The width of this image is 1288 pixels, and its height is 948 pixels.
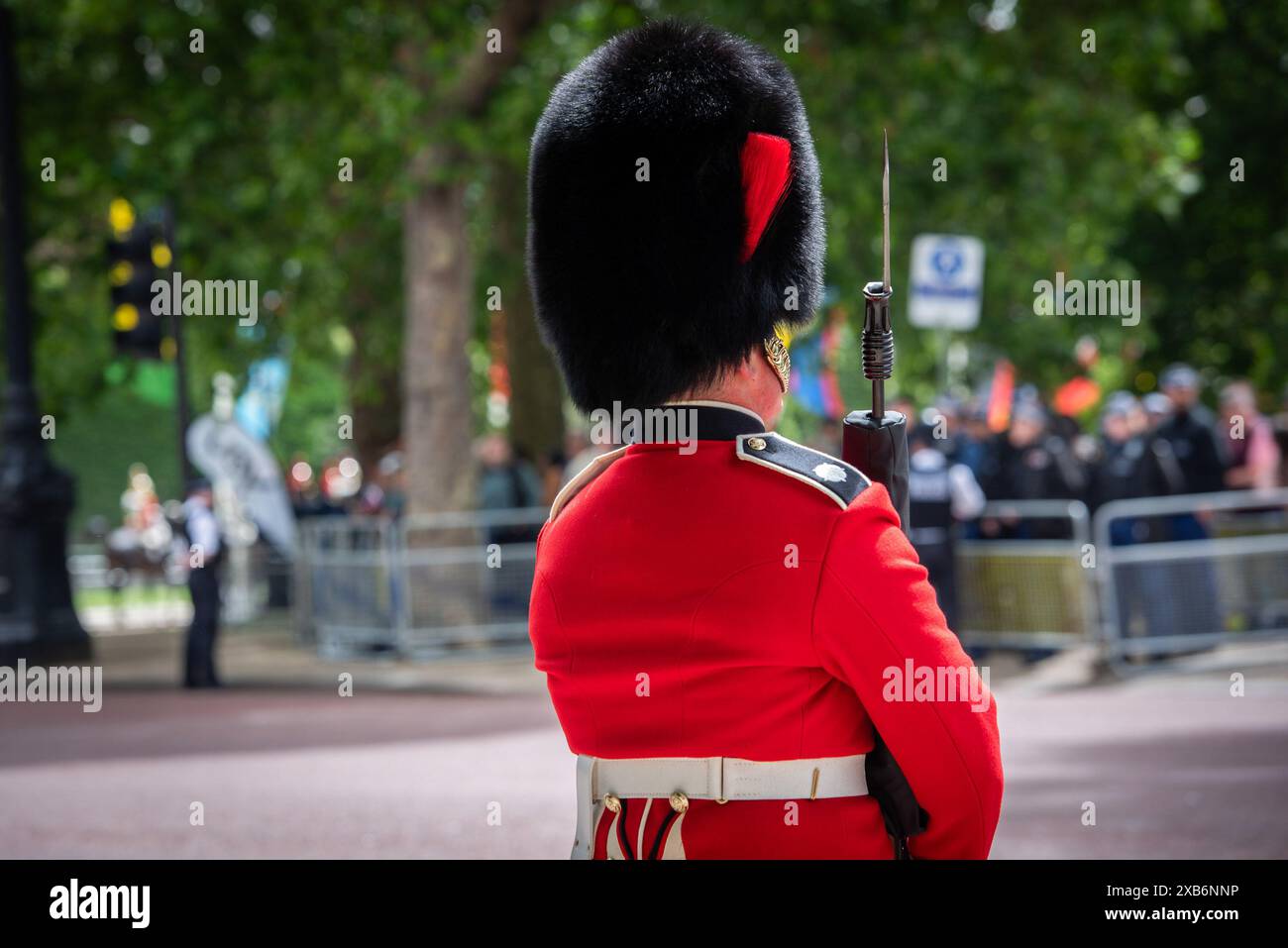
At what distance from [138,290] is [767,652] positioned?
42.3 ft

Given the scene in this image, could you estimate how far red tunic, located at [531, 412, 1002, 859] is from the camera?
2.39 meters

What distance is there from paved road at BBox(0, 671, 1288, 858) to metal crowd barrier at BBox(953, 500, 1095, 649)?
1102mm

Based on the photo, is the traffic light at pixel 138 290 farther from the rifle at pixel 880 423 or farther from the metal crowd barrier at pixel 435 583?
the rifle at pixel 880 423

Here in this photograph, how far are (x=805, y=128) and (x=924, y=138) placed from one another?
14658 millimetres

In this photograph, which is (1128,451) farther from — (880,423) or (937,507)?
(880,423)

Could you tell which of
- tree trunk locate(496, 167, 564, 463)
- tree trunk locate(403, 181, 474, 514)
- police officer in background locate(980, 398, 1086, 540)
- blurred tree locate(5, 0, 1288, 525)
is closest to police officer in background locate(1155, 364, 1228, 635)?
police officer in background locate(980, 398, 1086, 540)

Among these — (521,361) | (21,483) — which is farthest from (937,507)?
(521,361)

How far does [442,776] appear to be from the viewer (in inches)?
373

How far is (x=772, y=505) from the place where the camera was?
249cm

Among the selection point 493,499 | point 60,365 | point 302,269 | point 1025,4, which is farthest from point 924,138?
point 60,365

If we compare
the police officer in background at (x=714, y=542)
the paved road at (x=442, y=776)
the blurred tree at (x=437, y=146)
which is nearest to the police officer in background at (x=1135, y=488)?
the paved road at (x=442, y=776)

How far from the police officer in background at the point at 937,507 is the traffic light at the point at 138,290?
5815 millimetres

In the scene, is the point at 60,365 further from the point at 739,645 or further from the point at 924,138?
the point at 739,645

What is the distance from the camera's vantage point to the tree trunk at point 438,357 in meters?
16.1
